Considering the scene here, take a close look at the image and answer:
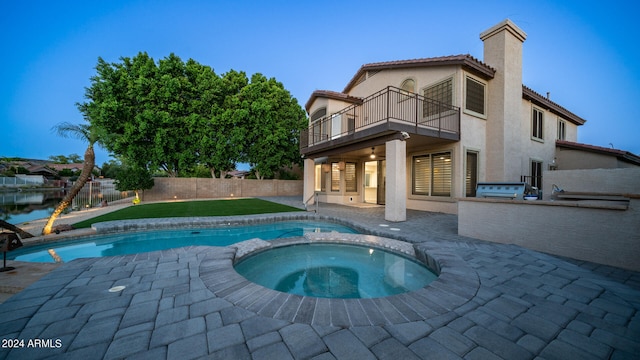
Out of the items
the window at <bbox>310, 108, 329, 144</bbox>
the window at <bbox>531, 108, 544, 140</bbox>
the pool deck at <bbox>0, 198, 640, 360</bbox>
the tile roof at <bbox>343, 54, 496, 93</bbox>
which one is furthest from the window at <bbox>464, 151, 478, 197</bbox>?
the window at <bbox>310, 108, 329, 144</bbox>

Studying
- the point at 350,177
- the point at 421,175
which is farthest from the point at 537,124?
the point at 350,177

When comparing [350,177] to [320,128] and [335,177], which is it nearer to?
[335,177]

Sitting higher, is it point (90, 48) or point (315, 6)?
point (90, 48)

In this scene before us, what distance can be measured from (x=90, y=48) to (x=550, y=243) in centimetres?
9964

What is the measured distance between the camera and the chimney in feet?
28.2

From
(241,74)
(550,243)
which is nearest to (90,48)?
(241,74)

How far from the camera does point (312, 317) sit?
Answer: 2.16 meters

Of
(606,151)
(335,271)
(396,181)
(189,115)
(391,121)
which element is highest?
(189,115)

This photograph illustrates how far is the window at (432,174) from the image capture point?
8.93 m

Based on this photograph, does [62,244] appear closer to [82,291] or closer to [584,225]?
[82,291]

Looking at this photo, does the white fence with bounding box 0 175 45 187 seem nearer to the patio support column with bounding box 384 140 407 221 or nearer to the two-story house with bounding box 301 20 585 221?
the two-story house with bounding box 301 20 585 221

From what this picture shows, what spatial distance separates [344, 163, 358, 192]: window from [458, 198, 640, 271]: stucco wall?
815 cm

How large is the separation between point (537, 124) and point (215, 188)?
2047cm

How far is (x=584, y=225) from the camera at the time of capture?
3.97m
